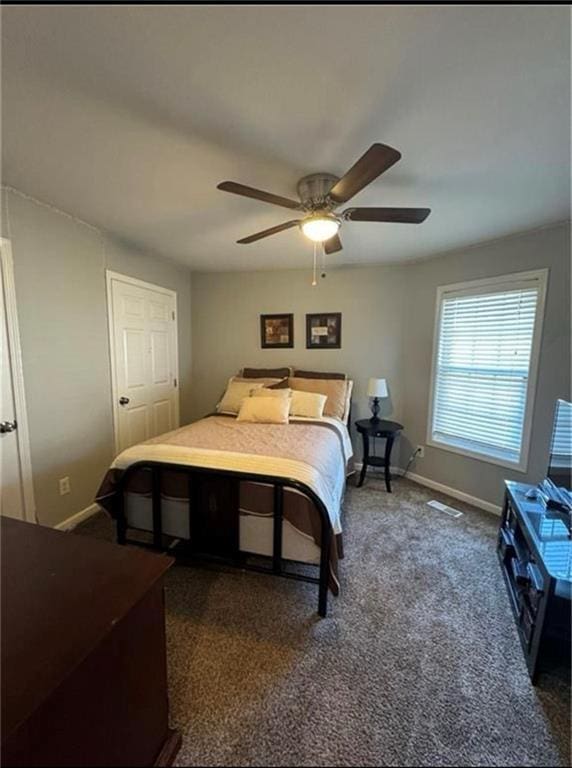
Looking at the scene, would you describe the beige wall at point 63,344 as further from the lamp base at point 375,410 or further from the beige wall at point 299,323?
the lamp base at point 375,410

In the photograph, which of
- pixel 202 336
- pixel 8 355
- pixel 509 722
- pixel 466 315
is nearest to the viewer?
pixel 509 722

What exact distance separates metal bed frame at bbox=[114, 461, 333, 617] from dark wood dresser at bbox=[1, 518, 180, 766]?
0.78 m

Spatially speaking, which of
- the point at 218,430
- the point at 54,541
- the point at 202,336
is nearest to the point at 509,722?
the point at 54,541

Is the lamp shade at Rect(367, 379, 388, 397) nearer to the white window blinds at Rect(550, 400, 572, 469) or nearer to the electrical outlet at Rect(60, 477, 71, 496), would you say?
the white window blinds at Rect(550, 400, 572, 469)

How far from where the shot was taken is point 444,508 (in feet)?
9.69

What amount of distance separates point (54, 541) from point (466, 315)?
3.39 metres

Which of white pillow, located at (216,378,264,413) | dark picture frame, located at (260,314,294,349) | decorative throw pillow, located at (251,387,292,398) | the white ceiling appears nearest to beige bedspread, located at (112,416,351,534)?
decorative throw pillow, located at (251,387,292,398)

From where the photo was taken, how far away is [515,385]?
2.76 m

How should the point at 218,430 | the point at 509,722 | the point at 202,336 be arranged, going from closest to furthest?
1. the point at 509,722
2. the point at 218,430
3. the point at 202,336

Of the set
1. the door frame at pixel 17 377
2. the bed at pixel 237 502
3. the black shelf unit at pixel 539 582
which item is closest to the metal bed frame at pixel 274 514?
the bed at pixel 237 502

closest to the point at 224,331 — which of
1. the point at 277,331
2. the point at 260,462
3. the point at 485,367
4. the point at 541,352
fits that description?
the point at 277,331

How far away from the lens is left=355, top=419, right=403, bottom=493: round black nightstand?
3.26m

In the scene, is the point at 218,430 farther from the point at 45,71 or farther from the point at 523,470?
the point at 523,470

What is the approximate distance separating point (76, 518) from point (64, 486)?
0.98 ft
